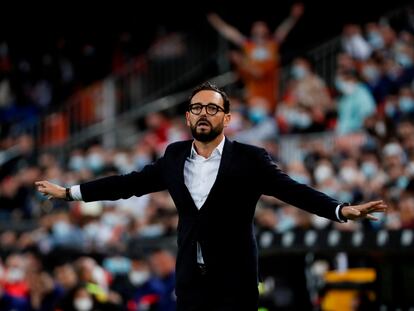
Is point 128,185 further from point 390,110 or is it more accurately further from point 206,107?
point 390,110

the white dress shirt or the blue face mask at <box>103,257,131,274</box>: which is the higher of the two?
the blue face mask at <box>103,257,131,274</box>

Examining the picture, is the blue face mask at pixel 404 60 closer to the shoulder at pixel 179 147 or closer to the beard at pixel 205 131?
the shoulder at pixel 179 147

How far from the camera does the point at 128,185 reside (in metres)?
7.79

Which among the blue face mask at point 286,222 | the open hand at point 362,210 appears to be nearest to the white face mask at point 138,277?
the blue face mask at point 286,222

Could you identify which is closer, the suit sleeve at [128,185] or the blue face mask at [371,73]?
the suit sleeve at [128,185]

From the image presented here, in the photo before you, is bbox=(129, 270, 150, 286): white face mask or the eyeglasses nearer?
the eyeglasses

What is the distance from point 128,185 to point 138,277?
7.10 metres

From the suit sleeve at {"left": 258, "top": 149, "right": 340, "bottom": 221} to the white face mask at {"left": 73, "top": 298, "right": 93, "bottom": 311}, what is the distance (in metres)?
6.20

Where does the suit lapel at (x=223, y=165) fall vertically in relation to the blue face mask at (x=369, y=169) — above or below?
below

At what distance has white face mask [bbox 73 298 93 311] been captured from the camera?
43.6 ft

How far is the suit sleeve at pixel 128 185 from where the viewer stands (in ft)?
25.4

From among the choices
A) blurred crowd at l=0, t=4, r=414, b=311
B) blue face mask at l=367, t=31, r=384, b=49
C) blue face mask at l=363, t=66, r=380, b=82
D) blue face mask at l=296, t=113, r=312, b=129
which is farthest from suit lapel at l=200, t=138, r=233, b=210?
blue face mask at l=367, t=31, r=384, b=49

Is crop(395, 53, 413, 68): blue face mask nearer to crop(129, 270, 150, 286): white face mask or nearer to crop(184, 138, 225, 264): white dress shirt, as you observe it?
crop(129, 270, 150, 286): white face mask

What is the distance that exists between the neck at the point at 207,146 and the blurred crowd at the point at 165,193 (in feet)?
14.9
